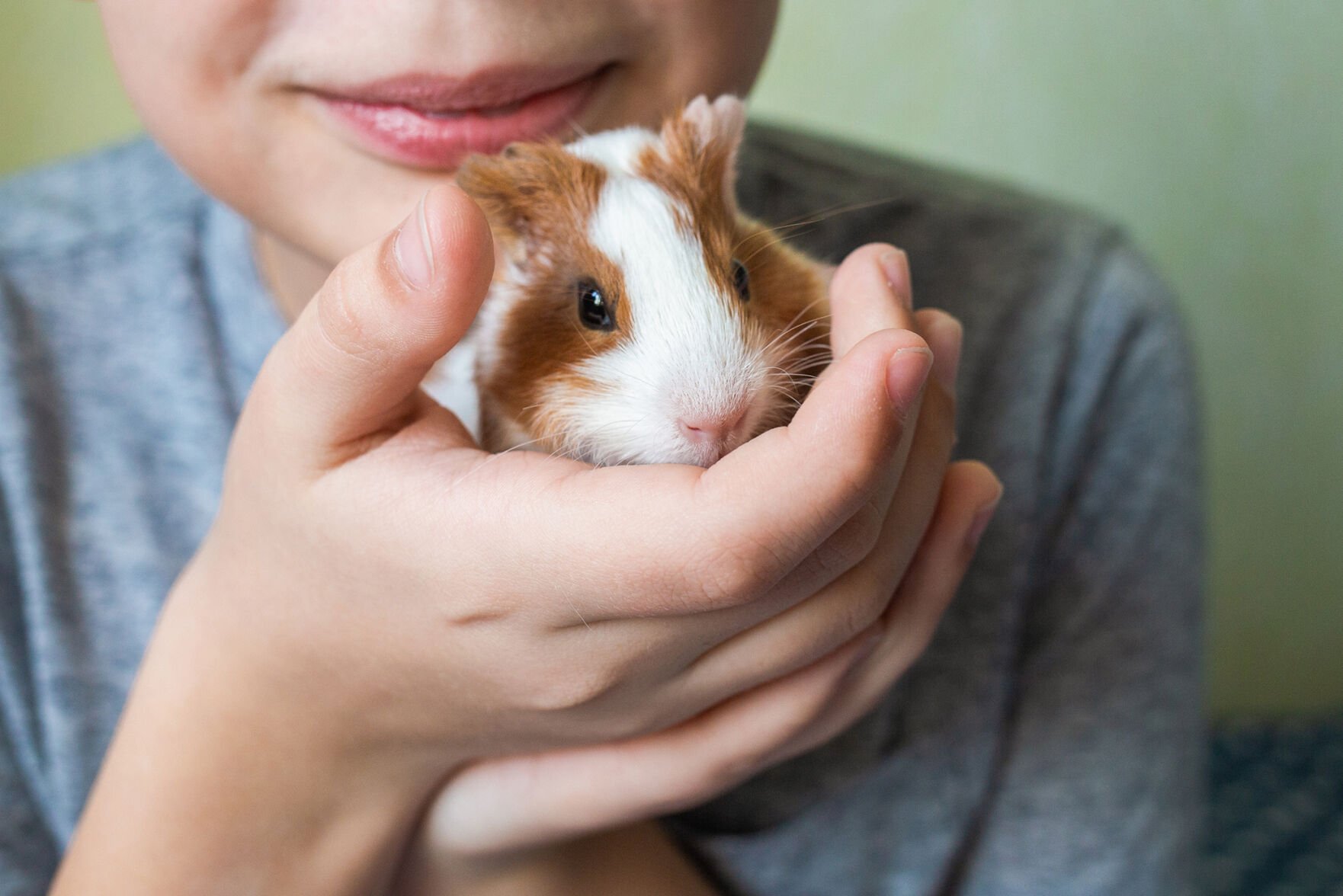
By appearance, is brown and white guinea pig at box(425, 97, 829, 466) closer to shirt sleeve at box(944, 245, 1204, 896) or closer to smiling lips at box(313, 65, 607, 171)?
smiling lips at box(313, 65, 607, 171)

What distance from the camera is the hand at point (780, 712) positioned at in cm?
102

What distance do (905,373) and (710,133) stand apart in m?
0.47

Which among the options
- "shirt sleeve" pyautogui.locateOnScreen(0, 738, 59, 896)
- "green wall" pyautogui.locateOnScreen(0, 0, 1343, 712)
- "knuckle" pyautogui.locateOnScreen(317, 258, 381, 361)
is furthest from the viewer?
"green wall" pyautogui.locateOnScreen(0, 0, 1343, 712)

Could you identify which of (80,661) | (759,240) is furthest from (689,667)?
(80,661)

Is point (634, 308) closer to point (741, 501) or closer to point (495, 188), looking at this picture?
point (495, 188)

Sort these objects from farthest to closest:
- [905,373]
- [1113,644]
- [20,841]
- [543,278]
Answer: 1. [1113,644]
2. [20,841]
3. [543,278]
4. [905,373]

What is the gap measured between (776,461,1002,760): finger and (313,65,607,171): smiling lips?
0.57 m

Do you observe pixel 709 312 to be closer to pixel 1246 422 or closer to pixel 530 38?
pixel 530 38

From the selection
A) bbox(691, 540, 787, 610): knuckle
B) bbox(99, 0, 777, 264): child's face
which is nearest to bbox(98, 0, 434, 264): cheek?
bbox(99, 0, 777, 264): child's face

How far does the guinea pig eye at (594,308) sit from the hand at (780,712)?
0.22 meters

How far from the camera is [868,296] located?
0.93 metres

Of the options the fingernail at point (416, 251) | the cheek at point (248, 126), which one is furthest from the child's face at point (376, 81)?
the fingernail at point (416, 251)

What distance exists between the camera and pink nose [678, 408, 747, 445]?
37.4 inches

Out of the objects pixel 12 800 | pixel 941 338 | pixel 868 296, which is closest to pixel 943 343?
pixel 941 338
